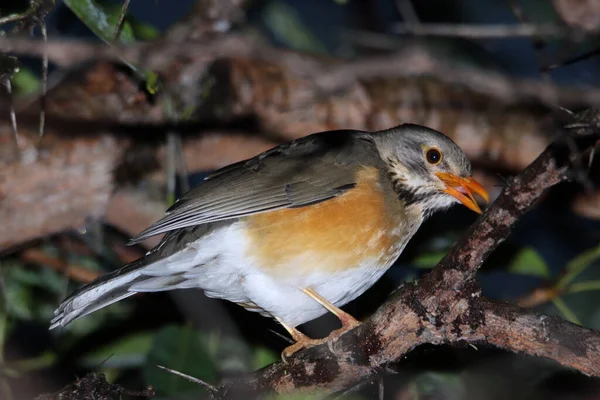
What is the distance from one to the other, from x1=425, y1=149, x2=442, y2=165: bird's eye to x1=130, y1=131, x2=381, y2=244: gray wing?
34 cm

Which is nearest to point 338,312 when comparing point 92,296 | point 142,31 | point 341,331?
point 341,331

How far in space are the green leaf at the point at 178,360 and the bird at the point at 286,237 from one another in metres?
0.83

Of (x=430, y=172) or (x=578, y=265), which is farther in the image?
(x=578, y=265)

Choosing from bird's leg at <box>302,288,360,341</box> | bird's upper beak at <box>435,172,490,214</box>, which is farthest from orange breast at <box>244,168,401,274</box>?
bird's upper beak at <box>435,172,490,214</box>

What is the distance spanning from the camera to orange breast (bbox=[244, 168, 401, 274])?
446cm

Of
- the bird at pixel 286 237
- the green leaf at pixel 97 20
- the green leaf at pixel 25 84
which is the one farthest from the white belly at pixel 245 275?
the green leaf at pixel 25 84

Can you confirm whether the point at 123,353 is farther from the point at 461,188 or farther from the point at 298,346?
the point at 461,188

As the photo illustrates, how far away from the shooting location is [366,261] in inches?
180

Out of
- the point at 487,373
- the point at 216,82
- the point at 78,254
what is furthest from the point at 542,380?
the point at 78,254

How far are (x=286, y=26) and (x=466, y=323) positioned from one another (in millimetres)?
4051

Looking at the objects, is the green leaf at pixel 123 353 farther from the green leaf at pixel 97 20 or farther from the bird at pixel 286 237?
the green leaf at pixel 97 20

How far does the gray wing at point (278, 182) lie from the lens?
4543 mm

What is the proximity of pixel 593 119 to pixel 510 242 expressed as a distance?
254 cm

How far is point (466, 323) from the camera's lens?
370 cm
